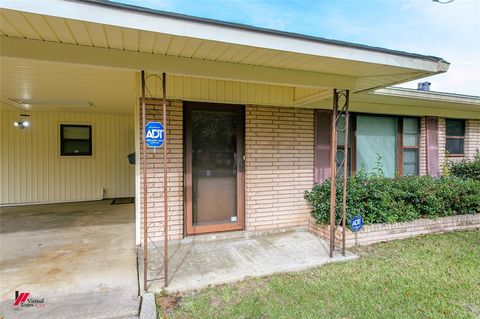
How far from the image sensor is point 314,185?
4.88 meters

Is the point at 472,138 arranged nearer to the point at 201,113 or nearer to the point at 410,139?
the point at 410,139

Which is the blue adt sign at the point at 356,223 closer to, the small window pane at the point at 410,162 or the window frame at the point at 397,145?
the window frame at the point at 397,145

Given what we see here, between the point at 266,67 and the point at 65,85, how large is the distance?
3.32 meters

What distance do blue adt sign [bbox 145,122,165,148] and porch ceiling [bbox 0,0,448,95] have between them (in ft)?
2.40

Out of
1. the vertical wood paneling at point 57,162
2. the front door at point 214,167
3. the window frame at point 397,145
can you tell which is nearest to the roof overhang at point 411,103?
the window frame at point 397,145

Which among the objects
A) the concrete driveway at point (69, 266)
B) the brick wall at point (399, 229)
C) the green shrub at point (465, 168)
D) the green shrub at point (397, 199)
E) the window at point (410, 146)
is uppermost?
the window at point (410, 146)

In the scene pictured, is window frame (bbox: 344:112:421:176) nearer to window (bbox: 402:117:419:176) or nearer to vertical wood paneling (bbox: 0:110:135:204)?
window (bbox: 402:117:419:176)

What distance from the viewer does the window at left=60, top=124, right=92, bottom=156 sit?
716 cm

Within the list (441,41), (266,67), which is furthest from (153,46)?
(441,41)

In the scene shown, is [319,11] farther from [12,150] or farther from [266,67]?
[12,150]

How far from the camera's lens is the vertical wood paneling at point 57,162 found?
674 cm

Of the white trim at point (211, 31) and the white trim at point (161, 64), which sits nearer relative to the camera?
the white trim at point (211, 31)

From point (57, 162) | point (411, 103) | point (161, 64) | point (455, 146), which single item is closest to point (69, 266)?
point (161, 64)

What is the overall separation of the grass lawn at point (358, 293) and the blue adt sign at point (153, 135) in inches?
61.8
